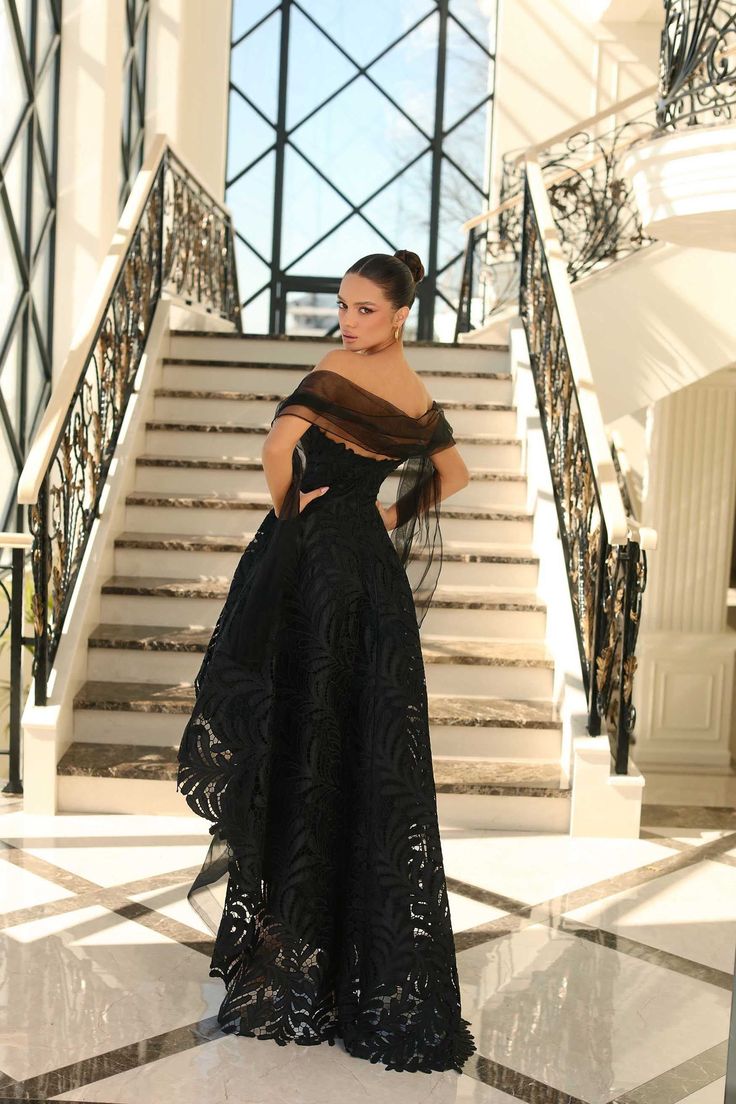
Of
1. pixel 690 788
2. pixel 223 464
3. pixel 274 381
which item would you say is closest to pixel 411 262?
pixel 223 464

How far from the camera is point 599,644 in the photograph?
4320 mm

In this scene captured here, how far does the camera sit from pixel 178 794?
423 cm

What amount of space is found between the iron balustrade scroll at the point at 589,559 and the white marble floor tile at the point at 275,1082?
72.8 inches

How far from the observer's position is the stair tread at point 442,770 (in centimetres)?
423

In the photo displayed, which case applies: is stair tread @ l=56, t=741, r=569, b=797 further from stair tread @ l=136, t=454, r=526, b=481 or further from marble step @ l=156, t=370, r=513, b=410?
marble step @ l=156, t=370, r=513, b=410

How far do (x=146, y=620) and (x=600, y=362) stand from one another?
307 cm

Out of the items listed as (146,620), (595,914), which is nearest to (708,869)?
(595,914)

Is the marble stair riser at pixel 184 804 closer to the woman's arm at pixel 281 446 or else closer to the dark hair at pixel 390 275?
the woman's arm at pixel 281 446

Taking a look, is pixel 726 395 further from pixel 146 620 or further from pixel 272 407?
pixel 146 620

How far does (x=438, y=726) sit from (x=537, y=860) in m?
0.72

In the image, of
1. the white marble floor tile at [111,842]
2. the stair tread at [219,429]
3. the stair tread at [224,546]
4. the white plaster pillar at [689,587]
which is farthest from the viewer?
the white plaster pillar at [689,587]

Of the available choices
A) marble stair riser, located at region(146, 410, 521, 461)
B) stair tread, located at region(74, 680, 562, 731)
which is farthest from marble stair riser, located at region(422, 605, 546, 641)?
marble stair riser, located at region(146, 410, 521, 461)

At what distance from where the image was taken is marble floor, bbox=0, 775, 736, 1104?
251cm

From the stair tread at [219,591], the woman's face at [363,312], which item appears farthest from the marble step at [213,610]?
the woman's face at [363,312]
